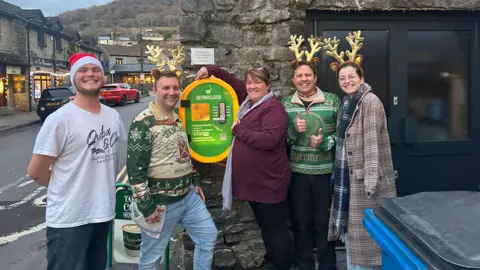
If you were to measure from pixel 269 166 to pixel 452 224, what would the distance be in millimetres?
1596

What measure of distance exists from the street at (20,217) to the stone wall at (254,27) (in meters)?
2.87

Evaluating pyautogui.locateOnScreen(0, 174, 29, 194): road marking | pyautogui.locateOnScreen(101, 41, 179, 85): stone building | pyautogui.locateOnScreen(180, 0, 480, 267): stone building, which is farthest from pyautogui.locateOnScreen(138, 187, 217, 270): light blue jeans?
pyautogui.locateOnScreen(101, 41, 179, 85): stone building

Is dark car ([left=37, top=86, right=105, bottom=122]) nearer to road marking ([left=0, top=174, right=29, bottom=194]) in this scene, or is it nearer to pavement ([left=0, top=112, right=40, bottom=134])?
pavement ([left=0, top=112, right=40, bottom=134])

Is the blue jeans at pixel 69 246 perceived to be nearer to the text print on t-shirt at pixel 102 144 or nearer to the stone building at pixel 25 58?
the text print on t-shirt at pixel 102 144

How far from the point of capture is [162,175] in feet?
9.93

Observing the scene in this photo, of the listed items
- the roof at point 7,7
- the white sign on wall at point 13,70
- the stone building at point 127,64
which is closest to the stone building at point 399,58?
the white sign on wall at point 13,70

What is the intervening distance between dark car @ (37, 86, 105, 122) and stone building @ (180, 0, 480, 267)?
57.7ft

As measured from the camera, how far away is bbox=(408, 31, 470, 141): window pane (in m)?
4.46

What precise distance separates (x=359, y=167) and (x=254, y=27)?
187 centimetres

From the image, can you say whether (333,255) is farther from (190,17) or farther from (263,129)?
(190,17)

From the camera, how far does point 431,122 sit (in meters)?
4.53

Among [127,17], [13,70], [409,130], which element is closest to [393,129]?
[409,130]

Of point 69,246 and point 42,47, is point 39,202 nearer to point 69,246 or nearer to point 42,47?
point 69,246

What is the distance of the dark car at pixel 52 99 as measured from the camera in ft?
65.5
